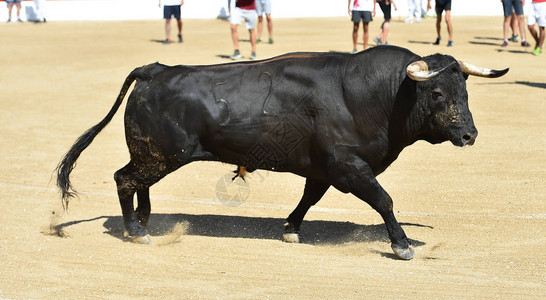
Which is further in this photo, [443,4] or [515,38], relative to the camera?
[515,38]

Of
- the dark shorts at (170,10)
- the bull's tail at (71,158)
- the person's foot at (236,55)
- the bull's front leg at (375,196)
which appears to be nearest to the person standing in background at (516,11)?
the person's foot at (236,55)

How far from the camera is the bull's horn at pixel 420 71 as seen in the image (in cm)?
626

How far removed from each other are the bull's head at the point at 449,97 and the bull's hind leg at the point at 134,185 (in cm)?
234

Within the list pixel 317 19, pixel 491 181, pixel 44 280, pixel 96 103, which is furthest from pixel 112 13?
pixel 44 280

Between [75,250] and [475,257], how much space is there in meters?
3.41

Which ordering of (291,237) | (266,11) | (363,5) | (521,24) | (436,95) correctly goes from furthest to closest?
1. (266,11)
2. (521,24)
3. (363,5)
4. (291,237)
5. (436,95)

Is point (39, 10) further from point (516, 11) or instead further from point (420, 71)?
point (420, 71)

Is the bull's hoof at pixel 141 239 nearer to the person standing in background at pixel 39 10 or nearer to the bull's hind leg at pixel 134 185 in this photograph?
the bull's hind leg at pixel 134 185

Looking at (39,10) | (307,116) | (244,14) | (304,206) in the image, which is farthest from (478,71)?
(39,10)

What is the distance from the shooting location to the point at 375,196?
6.57 m

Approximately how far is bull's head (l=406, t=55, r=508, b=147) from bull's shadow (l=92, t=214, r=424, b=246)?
119cm

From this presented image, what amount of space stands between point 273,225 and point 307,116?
59.1 inches

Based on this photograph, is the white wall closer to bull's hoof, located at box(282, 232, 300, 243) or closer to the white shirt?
the white shirt

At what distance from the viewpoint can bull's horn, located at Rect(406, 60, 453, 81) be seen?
6.26 m
